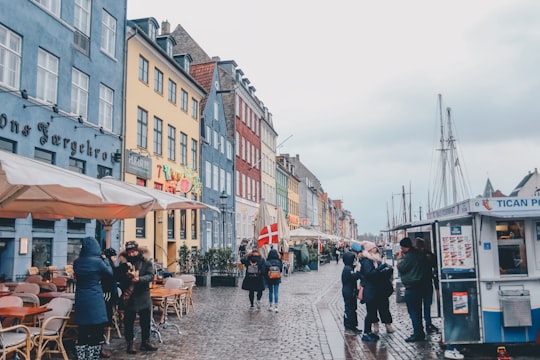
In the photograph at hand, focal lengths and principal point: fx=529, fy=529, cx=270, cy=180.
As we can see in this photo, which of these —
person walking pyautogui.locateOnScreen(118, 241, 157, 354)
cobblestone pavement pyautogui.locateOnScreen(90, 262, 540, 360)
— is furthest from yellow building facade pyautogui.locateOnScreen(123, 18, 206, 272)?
person walking pyautogui.locateOnScreen(118, 241, 157, 354)

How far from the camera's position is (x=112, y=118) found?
21859 millimetres

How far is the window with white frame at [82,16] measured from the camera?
19523mm

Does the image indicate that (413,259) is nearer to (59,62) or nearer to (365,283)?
(365,283)

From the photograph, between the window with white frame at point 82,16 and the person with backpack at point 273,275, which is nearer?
the person with backpack at point 273,275

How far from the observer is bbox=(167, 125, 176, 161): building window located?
28.2 m

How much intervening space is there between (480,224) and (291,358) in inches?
148

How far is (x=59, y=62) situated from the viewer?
710 inches

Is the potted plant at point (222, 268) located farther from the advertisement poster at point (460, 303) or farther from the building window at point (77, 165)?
the advertisement poster at point (460, 303)

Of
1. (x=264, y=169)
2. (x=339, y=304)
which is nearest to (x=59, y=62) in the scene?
(x=339, y=304)

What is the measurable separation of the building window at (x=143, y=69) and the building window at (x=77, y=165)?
6851 millimetres

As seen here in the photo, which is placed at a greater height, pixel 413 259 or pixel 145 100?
pixel 145 100

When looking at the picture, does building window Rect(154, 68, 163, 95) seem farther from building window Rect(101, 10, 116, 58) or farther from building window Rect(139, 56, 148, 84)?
building window Rect(101, 10, 116, 58)

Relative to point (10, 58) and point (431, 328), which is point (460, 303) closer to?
point (431, 328)

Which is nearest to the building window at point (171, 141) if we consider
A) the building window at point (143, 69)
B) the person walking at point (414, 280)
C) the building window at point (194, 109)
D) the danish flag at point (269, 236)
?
the building window at point (143, 69)
